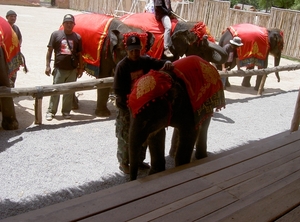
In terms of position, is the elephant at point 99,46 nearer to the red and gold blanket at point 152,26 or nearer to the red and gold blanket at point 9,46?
the red and gold blanket at point 152,26

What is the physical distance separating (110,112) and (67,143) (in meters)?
1.87

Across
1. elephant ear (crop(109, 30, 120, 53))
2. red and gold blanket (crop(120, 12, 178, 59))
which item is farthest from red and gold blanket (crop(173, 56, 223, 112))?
red and gold blanket (crop(120, 12, 178, 59))

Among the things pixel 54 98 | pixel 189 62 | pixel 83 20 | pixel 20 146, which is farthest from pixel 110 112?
pixel 189 62

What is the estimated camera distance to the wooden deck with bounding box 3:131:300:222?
2350 millimetres

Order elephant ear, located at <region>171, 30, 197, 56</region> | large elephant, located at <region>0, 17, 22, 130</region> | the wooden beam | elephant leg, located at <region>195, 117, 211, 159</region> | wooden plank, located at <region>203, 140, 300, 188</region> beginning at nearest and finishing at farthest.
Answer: wooden plank, located at <region>203, 140, 300, 188</region> → elephant leg, located at <region>195, 117, 211, 159</region> → the wooden beam → large elephant, located at <region>0, 17, 22, 130</region> → elephant ear, located at <region>171, 30, 197, 56</region>

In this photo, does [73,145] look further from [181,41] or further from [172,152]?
[181,41]

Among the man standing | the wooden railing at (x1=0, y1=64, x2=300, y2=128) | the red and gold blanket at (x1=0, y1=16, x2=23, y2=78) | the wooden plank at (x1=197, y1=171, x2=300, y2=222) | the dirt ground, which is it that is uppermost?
the man standing

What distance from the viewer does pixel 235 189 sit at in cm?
285

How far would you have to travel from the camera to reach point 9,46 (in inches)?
230

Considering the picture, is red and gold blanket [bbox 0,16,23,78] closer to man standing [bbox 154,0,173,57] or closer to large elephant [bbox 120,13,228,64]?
large elephant [bbox 120,13,228,64]

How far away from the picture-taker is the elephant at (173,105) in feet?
10.4

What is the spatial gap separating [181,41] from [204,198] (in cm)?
433

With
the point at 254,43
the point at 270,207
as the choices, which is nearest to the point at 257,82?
the point at 254,43

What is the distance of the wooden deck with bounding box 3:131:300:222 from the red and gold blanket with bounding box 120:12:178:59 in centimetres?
367
